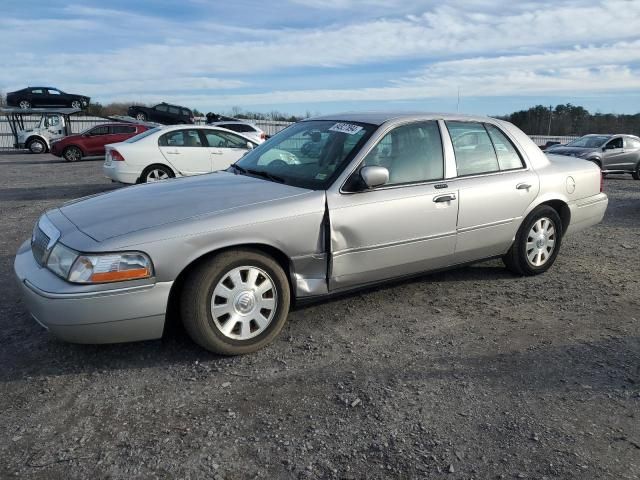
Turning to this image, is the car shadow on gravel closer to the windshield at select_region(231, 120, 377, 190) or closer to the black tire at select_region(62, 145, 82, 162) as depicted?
the windshield at select_region(231, 120, 377, 190)

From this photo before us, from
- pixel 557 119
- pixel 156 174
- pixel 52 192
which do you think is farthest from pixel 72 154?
pixel 557 119

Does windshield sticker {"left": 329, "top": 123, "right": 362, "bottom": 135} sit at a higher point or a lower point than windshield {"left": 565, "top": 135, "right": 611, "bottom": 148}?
higher

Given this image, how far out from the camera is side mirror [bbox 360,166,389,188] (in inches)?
144

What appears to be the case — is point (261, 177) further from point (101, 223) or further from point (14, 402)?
point (14, 402)

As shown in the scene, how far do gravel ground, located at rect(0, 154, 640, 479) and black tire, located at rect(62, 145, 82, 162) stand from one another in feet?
61.1

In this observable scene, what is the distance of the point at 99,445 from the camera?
2.55 m

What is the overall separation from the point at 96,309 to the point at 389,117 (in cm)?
268

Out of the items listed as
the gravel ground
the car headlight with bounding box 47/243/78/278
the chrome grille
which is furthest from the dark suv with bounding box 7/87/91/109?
the car headlight with bounding box 47/243/78/278

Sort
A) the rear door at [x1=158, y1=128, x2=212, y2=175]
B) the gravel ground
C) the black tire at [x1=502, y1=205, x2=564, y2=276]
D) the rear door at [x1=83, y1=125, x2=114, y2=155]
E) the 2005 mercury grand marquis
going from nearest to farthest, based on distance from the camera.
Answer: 1. the gravel ground
2. the 2005 mercury grand marquis
3. the black tire at [x1=502, y1=205, x2=564, y2=276]
4. the rear door at [x1=158, y1=128, x2=212, y2=175]
5. the rear door at [x1=83, y1=125, x2=114, y2=155]

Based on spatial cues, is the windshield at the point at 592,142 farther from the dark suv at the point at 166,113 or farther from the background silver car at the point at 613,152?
the dark suv at the point at 166,113

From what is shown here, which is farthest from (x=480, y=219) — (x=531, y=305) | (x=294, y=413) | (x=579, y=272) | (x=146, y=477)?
(x=146, y=477)

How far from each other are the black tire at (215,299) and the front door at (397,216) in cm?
44

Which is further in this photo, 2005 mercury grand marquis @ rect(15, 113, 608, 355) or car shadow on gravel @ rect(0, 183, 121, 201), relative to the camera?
car shadow on gravel @ rect(0, 183, 121, 201)

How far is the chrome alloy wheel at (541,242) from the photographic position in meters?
4.97
